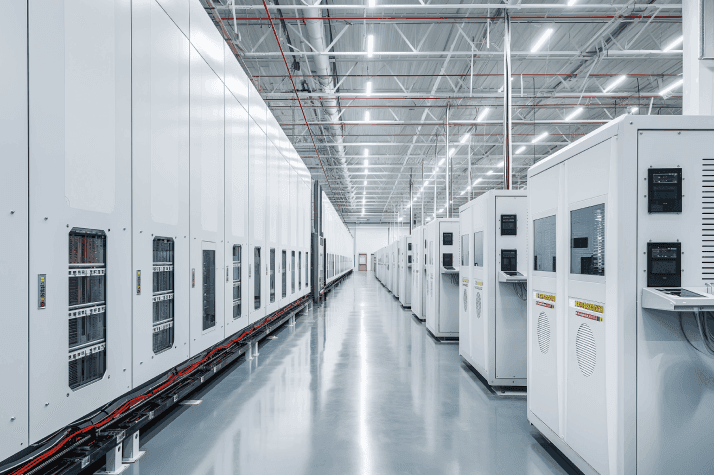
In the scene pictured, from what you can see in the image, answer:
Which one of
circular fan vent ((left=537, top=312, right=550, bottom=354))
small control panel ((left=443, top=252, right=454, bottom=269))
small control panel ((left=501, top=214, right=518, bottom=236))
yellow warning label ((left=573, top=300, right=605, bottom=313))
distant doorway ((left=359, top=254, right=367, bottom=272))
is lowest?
distant doorway ((left=359, top=254, right=367, bottom=272))

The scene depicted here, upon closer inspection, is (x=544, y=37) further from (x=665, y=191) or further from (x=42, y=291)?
(x=42, y=291)

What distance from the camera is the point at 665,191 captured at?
256cm

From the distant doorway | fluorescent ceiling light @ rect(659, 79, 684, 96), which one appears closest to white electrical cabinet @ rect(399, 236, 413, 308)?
fluorescent ceiling light @ rect(659, 79, 684, 96)

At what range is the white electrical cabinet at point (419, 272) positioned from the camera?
974cm

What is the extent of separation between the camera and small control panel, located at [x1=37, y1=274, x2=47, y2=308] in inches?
86.1

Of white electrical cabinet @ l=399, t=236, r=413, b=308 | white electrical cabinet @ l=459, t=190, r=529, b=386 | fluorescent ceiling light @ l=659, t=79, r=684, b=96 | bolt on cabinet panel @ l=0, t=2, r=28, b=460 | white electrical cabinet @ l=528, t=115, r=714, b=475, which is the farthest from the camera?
white electrical cabinet @ l=399, t=236, r=413, b=308

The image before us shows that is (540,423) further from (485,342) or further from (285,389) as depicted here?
(285,389)

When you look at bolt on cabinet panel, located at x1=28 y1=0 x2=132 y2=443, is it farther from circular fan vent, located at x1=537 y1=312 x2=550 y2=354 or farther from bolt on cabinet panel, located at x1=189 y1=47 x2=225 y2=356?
circular fan vent, located at x1=537 y1=312 x2=550 y2=354

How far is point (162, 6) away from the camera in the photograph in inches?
139

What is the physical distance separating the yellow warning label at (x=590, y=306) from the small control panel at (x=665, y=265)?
322 mm

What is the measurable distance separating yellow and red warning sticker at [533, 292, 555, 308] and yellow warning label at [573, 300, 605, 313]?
353mm

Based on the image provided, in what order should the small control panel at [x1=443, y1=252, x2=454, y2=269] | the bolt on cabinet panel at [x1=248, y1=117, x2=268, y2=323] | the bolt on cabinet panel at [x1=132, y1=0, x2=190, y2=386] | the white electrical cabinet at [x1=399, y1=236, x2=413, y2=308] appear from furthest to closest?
the white electrical cabinet at [x1=399, y1=236, x2=413, y2=308]
the small control panel at [x1=443, y1=252, x2=454, y2=269]
the bolt on cabinet panel at [x1=248, y1=117, x2=268, y2=323]
the bolt on cabinet panel at [x1=132, y1=0, x2=190, y2=386]

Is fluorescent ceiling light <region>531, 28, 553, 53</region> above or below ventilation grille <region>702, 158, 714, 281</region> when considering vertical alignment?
above

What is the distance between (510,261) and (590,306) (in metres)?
2.13
